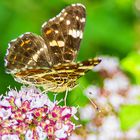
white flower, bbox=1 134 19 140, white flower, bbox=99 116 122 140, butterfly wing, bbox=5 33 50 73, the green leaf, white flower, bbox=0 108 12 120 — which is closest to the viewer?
white flower, bbox=1 134 19 140

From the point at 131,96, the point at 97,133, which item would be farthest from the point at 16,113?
the point at 131,96

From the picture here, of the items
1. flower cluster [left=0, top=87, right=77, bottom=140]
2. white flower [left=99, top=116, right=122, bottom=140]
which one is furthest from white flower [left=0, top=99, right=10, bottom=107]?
white flower [left=99, top=116, right=122, bottom=140]

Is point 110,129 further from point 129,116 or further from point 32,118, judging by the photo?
point 32,118

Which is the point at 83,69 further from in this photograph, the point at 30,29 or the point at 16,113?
the point at 30,29

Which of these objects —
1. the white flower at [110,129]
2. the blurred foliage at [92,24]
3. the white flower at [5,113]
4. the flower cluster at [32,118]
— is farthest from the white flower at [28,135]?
the blurred foliage at [92,24]

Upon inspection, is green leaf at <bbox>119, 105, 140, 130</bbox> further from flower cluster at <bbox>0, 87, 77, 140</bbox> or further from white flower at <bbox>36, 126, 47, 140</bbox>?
white flower at <bbox>36, 126, 47, 140</bbox>

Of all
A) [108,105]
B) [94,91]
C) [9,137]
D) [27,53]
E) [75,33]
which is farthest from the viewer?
[94,91]

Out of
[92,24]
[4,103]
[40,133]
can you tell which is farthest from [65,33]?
[92,24]

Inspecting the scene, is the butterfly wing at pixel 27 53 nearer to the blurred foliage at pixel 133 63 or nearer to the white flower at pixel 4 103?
the white flower at pixel 4 103
